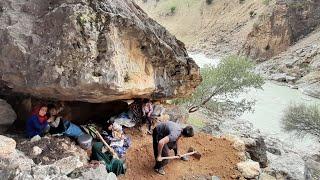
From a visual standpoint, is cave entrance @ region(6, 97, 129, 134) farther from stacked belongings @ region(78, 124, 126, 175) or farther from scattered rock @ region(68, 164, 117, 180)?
scattered rock @ region(68, 164, 117, 180)

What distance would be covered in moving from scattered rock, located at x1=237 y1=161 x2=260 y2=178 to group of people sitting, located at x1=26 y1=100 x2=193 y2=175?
149 cm

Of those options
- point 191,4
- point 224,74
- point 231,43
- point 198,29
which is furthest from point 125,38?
point 191,4

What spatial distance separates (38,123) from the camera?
37.3ft

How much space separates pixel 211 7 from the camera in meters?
82.6

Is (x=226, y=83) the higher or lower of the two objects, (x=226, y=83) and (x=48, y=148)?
the higher

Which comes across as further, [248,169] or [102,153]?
[248,169]

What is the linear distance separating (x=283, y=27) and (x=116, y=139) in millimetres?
49556

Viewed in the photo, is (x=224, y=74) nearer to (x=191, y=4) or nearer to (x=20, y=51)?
(x=20, y=51)

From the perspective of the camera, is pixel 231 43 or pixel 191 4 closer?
pixel 231 43

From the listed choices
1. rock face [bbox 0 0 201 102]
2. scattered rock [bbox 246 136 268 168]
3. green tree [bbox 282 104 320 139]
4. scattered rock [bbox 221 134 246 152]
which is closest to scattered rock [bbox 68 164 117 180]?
rock face [bbox 0 0 201 102]

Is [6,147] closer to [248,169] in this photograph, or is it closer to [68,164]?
[68,164]

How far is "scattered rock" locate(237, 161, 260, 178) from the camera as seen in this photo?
38.9ft

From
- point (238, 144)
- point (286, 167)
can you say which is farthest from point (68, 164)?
point (286, 167)

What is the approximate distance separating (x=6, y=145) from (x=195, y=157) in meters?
5.10
